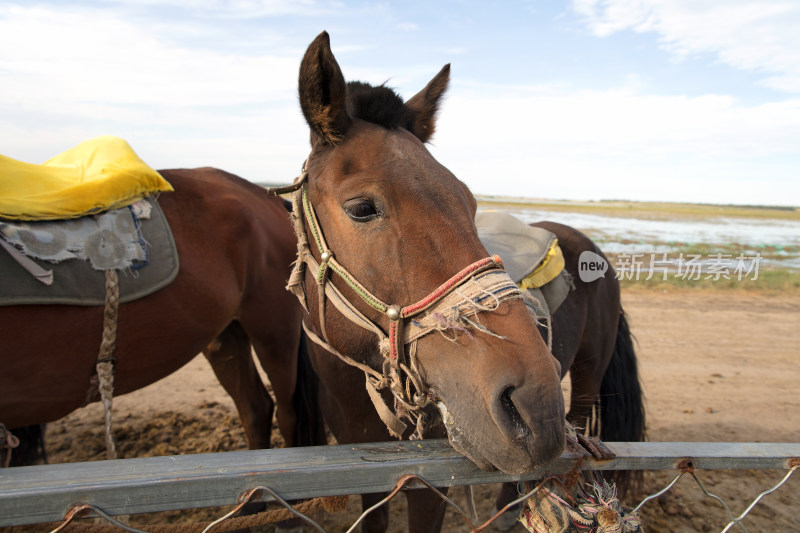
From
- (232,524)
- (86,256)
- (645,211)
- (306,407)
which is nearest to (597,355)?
(306,407)

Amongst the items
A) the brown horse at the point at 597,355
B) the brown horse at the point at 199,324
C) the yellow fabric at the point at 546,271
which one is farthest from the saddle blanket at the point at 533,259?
the brown horse at the point at 199,324

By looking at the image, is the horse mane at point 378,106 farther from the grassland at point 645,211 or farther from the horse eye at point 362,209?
the grassland at point 645,211

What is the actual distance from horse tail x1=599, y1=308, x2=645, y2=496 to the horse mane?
102 inches

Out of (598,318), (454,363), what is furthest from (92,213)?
(598,318)

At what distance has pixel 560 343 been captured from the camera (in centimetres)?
253

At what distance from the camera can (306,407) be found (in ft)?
10.6

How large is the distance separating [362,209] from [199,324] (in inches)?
63.1

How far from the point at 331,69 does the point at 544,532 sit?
1438 millimetres

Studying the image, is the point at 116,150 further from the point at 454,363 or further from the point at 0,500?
the point at 454,363

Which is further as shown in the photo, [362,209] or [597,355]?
[597,355]

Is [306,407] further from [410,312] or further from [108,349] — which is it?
[410,312]

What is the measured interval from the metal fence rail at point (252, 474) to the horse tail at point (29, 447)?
2221 millimetres

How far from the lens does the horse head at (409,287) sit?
107 cm

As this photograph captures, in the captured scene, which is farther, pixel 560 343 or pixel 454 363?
pixel 560 343
